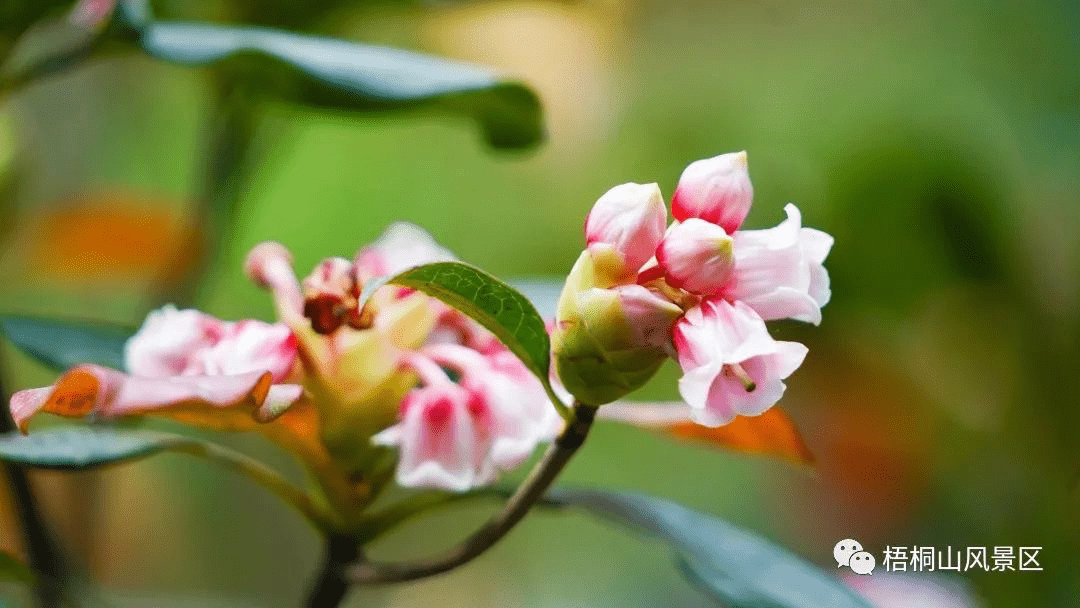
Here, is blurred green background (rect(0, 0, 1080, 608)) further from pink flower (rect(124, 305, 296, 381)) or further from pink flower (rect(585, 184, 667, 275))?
pink flower (rect(585, 184, 667, 275))

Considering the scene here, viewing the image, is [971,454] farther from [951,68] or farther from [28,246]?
[28,246]

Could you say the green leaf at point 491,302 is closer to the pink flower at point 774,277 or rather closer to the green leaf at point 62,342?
the pink flower at point 774,277

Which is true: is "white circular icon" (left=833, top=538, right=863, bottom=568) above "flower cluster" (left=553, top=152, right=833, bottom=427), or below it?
below

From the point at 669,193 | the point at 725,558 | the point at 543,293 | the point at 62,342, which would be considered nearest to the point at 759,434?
the point at 725,558

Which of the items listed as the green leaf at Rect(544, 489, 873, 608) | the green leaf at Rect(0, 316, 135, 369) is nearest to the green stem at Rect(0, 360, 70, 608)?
the green leaf at Rect(0, 316, 135, 369)

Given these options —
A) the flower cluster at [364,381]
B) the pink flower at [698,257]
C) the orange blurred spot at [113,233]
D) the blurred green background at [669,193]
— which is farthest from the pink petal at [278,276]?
the orange blurred spot at [113,233]

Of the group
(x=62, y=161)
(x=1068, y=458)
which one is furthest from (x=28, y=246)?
A: (x=1068, y=458)
